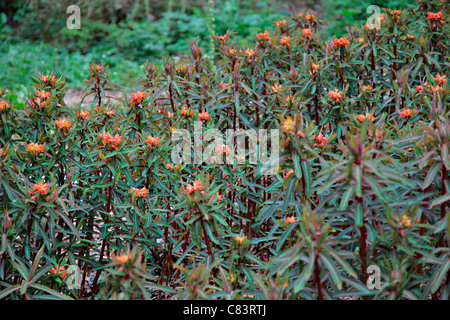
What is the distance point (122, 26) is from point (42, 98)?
6104mm

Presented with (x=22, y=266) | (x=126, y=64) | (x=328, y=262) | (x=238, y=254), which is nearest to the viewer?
(x=328, y=262)

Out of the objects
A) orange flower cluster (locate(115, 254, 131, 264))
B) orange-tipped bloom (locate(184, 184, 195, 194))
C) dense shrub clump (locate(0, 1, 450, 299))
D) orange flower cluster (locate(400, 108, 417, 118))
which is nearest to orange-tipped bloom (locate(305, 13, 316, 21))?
dense shrub clump (locate(0, 1, 450, 299))

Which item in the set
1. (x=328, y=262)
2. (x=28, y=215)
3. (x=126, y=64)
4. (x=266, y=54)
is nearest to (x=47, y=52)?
(x=126, y=64)

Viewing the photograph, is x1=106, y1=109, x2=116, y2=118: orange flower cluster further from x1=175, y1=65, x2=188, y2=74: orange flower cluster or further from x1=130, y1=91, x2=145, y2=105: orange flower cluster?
x1=175, y1=65, x2=188, y2=74: orange flower cluster

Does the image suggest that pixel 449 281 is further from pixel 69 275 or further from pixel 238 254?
pixel 69 275

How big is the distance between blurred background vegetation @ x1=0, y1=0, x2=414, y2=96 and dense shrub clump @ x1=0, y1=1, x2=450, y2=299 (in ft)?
15.1

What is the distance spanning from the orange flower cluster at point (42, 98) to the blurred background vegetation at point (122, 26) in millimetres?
4751

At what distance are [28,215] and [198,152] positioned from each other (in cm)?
90

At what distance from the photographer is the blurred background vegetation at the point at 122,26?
288 inches

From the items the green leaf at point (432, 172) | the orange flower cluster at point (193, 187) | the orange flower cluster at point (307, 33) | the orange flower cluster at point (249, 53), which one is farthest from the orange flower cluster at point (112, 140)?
the orange flower cluster at point (307, 33)

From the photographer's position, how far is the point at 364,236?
1.62 metres

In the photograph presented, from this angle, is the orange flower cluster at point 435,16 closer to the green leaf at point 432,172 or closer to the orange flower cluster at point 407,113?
the orange flower cluster at point 407,113

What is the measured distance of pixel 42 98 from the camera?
238cm

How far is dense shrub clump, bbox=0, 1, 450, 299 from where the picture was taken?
155 cm
